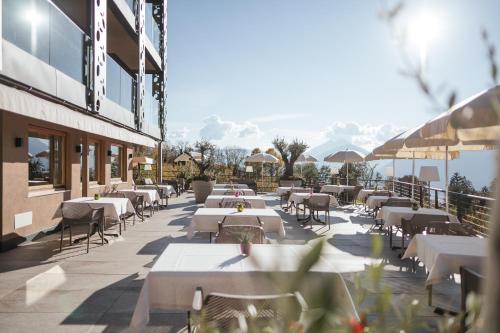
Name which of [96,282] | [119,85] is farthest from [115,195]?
[96,282]

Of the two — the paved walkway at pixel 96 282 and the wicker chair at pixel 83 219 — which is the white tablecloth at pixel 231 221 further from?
the wicker chair at pixel 83 219

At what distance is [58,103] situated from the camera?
Answer: 7973 mm

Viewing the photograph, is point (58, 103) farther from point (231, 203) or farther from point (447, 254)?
point (447, 254)

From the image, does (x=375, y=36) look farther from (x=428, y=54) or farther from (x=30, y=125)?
(x=30, y=125)

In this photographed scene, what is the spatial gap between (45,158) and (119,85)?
3956 mm

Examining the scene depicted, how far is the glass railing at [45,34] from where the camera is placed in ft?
20.2

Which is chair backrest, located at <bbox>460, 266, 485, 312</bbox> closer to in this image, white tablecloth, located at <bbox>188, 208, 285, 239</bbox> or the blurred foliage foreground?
the blurred foliage foreground

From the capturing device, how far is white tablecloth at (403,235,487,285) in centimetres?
385

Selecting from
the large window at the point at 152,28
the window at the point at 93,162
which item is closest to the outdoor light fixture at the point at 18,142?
the window at the point at 93,162

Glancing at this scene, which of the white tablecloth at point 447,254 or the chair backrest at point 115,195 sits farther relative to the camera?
the chair backrest at point 115,195

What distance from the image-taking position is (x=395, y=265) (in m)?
6.17

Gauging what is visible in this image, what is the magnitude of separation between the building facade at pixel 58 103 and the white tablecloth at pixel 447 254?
17.6 ft

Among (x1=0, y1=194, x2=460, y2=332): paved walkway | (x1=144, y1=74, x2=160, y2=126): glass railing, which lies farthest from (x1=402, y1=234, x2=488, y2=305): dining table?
(x1=144, y1=74, x2=160, y2=126): glass railing

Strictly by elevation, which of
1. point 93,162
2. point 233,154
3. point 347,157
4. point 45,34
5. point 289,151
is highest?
point 45,34
